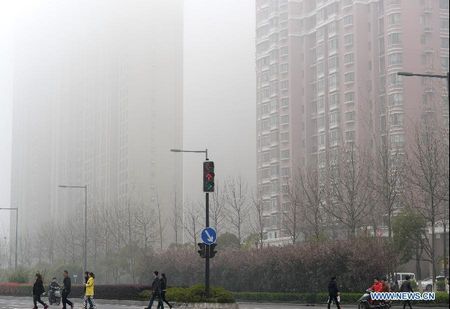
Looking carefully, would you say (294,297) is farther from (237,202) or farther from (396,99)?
(237,202)

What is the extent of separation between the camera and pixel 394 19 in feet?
304

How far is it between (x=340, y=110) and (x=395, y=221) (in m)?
29.9

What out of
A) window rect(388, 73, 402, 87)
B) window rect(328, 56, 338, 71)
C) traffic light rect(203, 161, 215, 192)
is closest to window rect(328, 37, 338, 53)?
window rect(328, 56, 338, 71)

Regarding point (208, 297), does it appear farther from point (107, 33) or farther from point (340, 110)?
point (107, 33)

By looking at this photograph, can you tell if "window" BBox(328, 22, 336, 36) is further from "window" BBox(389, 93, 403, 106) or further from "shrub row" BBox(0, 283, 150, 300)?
"shrub row" BBox(0, 283, 150, 300)

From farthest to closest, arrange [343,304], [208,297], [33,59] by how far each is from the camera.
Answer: [33,59], [343,304], [208,297]

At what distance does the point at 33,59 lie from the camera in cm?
17188

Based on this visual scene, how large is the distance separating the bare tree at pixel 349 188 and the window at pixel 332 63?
33203 mm

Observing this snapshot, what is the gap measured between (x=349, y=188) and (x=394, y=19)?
39.2 m

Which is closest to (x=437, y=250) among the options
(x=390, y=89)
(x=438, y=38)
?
(x=390, y=89)

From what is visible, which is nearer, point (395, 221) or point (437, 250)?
point (395, 221)

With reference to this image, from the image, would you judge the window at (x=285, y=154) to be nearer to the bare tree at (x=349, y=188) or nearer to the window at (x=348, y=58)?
the window at (x=348, y=58)

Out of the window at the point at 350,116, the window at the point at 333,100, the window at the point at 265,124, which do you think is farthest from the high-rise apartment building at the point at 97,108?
the window at the point at 350,116

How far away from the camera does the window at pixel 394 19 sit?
92188 millimetres
